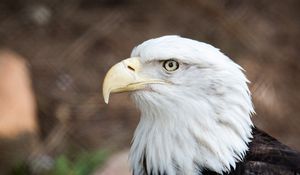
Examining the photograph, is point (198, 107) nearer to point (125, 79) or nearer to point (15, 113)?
point (125, 79)

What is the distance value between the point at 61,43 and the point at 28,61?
16.0 inches

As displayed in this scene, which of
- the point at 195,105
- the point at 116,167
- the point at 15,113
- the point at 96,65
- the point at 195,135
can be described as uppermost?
the point at 96,65

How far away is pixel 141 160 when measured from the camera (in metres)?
3.27

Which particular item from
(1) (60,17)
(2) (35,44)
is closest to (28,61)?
(2) (35,44)

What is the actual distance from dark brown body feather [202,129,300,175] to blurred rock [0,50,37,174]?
2426 millimetres

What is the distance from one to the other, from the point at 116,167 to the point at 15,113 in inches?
41.7

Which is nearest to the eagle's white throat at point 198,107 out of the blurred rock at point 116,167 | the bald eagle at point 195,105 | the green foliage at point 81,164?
the bald eagle at point 195,105

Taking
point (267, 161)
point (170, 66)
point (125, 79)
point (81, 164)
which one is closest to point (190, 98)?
point (170, 66)

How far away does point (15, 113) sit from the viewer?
217 inches

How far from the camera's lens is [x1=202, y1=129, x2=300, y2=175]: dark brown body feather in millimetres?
3096

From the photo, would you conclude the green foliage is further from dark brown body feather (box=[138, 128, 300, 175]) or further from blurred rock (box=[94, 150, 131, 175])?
dark brown body feather (box=[138, 128, 300, 175])

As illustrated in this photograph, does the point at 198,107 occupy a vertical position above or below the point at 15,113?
below

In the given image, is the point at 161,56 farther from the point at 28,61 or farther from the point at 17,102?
the point at 28,61

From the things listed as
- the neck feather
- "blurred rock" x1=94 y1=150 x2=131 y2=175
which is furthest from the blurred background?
the neck feather
